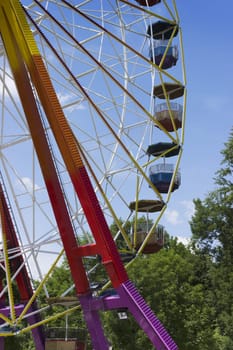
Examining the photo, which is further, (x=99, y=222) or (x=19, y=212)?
(x=19, y=212)

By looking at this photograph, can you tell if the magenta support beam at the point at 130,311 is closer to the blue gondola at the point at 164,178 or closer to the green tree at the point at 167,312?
the blue gondola at the point at 164,178

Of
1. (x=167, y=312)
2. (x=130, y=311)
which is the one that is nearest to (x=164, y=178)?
(x=130, y=311)

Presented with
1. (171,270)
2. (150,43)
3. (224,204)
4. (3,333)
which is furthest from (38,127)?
(224,204)

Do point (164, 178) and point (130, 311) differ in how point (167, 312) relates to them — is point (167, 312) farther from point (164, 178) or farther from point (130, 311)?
point (130, 311)

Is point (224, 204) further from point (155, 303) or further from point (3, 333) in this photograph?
point (3, 333)

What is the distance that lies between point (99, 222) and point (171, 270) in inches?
903

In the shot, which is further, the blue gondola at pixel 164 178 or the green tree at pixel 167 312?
the green tree at pixel 167 312

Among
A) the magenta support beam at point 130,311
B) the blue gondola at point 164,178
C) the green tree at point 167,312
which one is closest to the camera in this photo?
the magenta support beam at point 130,311

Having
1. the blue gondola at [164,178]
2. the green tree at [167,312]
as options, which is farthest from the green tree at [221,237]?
the blue gondola at [164,178]

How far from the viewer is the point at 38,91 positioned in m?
16.6

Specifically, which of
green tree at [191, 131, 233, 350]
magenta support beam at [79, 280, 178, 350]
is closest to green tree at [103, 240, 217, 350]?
green tree at [191, 131, 233, 350]

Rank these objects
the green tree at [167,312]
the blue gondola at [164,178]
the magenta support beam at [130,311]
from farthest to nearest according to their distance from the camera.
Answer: the green tree at [167,312], the blue gondola at [164,178], the magenta support beam at [130,311]

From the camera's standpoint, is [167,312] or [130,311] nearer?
[130,311]

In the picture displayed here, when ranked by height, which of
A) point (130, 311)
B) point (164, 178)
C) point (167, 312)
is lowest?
point (167, 312)
